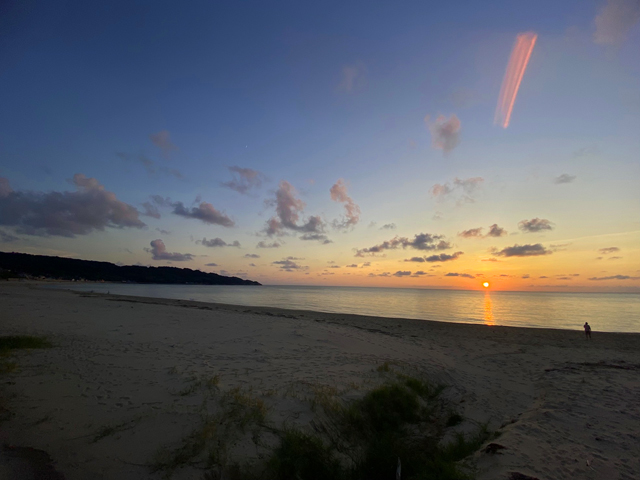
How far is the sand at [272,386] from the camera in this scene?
5.16 meters

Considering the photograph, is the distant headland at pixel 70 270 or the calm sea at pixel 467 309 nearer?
the calm sea at pixel 467 309

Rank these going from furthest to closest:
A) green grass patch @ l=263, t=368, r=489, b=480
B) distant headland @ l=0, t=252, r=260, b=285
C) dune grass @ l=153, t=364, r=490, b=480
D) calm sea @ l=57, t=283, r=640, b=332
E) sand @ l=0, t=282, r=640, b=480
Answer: distant headland @ l=0, t=252, r=260, b=285 → calm sea @ l=57, t=283, r=640, b=332 → sand @ l=0, t=282, r=640, b=480 → green grass patch @ l=263, t=368, r=489, b=480 → dune grass @ l=153, t=364, r=490, b=480

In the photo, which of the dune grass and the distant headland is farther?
the distant headland

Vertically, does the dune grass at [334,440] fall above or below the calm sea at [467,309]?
below

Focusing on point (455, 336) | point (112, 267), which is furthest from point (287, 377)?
point (112, 267)

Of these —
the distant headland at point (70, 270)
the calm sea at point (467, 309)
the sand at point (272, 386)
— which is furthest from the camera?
the distant headland at point (70, 270)

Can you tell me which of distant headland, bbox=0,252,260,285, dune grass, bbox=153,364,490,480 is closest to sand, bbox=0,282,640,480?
dune grass, bbox=153,364,490,480

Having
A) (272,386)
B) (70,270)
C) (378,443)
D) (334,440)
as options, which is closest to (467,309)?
(272,386)

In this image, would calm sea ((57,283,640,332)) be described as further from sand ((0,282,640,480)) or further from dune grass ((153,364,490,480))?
dune grass ((153,364,490,480))

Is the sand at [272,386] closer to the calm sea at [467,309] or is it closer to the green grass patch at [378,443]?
the green grass patch at [378,443]

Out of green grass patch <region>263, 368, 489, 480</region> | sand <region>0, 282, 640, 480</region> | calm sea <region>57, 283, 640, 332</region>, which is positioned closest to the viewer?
green grass patch <region>263, 368, 489, 480</region>

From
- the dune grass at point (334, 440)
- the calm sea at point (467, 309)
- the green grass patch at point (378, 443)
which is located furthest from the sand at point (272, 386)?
the calm sea at point (467, 309)

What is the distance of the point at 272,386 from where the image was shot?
8.08 m

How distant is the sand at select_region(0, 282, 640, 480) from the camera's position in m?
5.16
